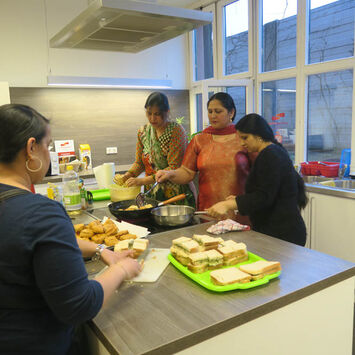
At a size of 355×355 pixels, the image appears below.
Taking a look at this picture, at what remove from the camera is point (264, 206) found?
1.71 m

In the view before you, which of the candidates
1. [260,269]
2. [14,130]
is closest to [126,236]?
[260,269]

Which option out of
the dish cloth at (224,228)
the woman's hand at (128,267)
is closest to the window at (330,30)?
the dish cloth at (224,228)

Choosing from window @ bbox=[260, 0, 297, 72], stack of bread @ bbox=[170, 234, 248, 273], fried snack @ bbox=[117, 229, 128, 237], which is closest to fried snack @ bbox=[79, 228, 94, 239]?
fried snack @ bbox=[117, 229, 128, 237]

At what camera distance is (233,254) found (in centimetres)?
128

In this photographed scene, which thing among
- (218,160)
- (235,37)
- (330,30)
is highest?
(235,37)

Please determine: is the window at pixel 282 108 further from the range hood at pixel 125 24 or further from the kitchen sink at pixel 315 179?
the range hood at pixel 125 24

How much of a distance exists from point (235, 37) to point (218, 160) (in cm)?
312

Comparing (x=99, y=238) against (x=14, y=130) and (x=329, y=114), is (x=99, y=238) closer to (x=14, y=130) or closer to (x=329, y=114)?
(x=14, y=130)

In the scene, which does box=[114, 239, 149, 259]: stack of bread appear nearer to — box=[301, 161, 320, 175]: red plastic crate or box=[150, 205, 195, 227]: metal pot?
box=[150, 205, 195, 227]: metal pot

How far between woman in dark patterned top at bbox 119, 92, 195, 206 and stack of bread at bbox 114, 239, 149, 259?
0.99 meters

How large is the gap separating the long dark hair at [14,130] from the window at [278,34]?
3738mm

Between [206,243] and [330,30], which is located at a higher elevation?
[330,30]

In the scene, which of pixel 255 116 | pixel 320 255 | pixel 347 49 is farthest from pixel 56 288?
pixel 347 49

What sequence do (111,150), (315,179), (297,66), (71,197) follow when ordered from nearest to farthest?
(71,197), (315,179), (297,66), (111,150)
